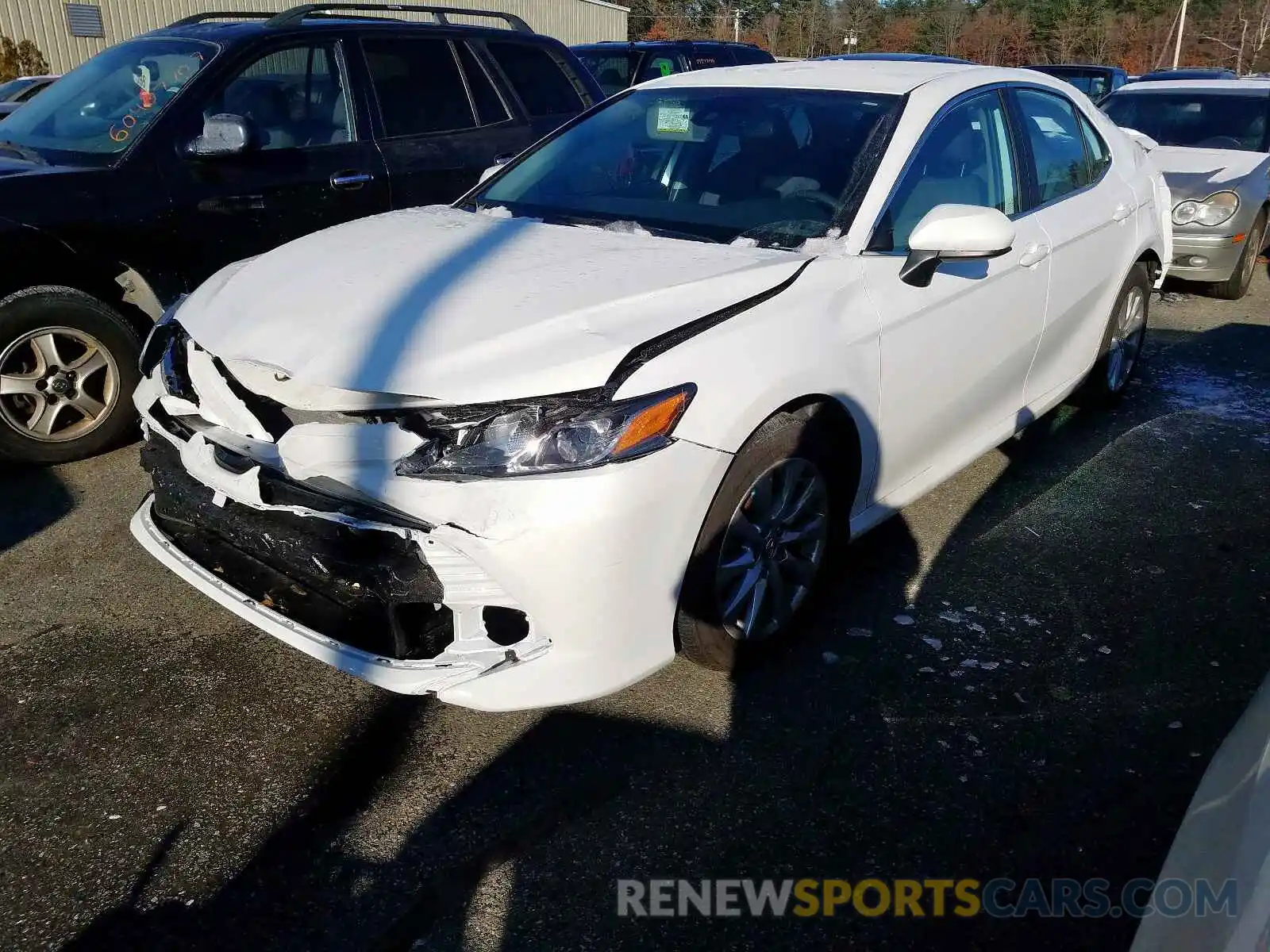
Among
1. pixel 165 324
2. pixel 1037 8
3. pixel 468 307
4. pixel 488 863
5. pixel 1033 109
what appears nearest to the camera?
pixel 488 863

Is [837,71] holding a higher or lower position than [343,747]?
higher

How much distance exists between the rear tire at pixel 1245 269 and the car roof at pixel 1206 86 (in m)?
1.27

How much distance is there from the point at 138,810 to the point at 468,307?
1468mm

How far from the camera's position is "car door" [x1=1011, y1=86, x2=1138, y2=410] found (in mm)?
4137

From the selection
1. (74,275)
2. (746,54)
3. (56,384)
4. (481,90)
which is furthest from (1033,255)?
(746,54)

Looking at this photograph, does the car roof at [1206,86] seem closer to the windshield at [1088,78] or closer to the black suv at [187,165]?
the black suv at [187,165]

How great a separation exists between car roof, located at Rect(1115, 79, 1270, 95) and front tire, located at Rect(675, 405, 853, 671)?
26.2 feet

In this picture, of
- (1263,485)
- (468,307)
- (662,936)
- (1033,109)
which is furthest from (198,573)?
(1263,485)

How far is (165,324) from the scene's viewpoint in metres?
3.19

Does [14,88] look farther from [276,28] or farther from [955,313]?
[955,313]

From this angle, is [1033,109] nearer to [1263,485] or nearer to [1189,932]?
[1263,485]

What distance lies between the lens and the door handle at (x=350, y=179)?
5.10 meters

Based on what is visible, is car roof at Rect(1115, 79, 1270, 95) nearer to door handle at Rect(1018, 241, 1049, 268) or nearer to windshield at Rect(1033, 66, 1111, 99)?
door handle at Rect(1018, 241, 1049, 268)

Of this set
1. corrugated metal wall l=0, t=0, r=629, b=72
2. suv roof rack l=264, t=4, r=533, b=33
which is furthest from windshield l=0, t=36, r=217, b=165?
corrugated metal wall l=0, t=0, r=629, b=72
